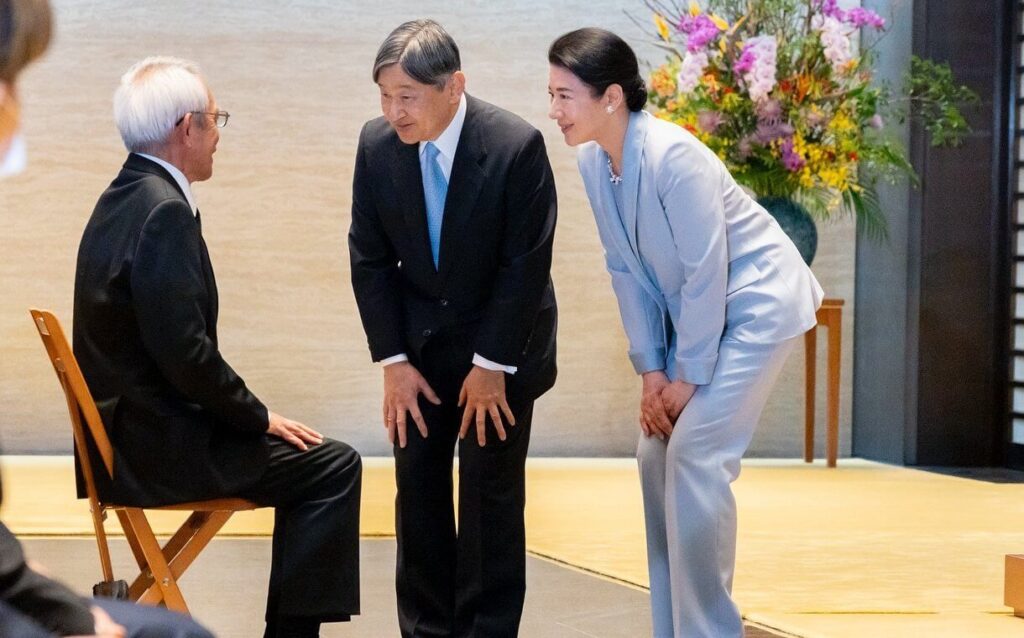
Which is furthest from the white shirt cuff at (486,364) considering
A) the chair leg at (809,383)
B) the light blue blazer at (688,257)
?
the chair leg at (809,383)

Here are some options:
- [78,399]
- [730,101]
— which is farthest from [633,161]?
[730,101]

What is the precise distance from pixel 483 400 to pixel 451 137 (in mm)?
605

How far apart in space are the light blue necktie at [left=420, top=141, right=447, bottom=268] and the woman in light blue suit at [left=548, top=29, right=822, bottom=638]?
0.33 m

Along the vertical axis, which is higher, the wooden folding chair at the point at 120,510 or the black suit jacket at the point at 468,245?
the black suit jacket at the point at 468,245

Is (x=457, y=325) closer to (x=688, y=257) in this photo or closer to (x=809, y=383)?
(x=688, y=257)

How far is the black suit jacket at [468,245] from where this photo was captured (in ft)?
10.5

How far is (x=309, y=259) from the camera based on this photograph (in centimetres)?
717

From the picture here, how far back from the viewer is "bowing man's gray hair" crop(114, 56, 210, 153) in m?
3.19

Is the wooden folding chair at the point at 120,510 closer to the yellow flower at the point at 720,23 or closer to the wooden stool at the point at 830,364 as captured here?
the yellow flower at the point at 720,23

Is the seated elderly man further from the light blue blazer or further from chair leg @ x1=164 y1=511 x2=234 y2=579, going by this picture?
the light blue blazer

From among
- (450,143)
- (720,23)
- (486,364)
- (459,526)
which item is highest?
(720,23)

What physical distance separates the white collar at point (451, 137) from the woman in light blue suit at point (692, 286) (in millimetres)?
242

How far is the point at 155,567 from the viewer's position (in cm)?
304

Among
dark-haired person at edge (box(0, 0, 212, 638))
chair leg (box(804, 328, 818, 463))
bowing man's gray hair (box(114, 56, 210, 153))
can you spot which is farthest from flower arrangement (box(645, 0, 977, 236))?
dark-haired person at edge (box(0, 0, 212, 638))
